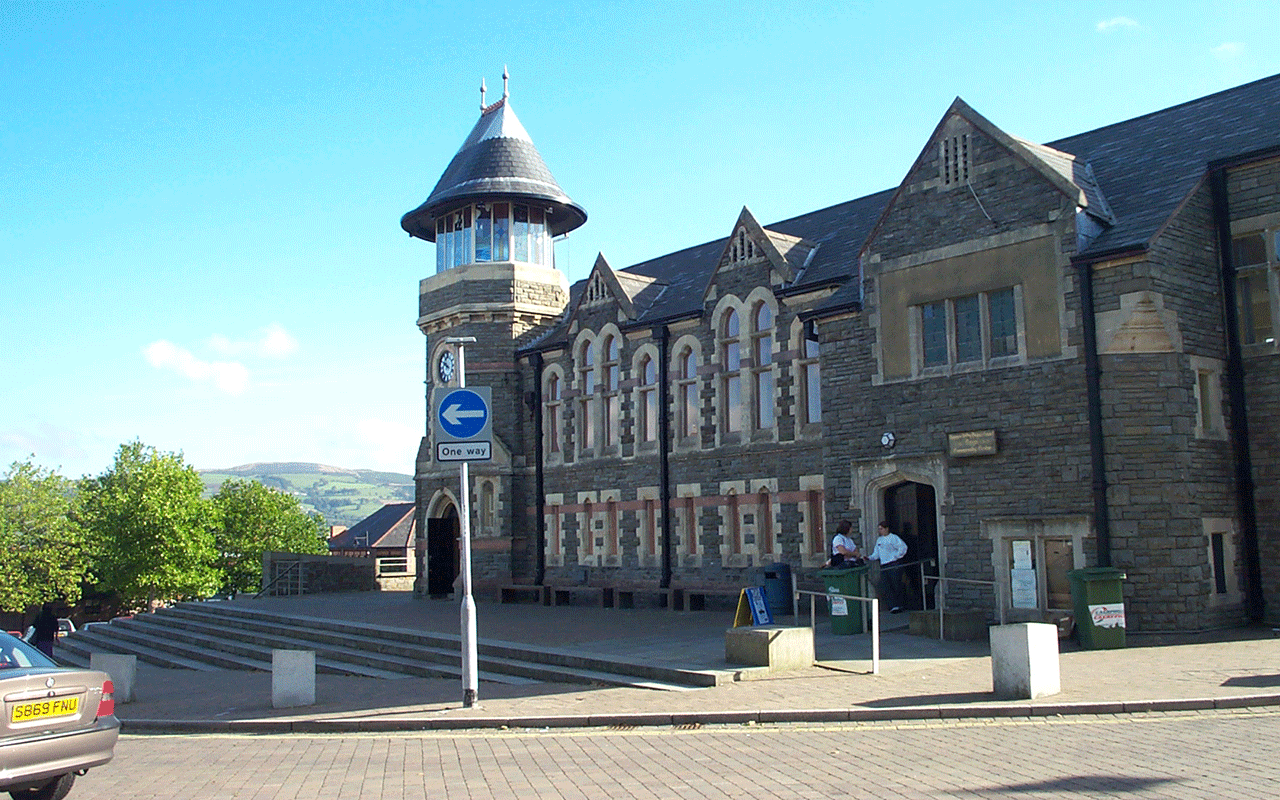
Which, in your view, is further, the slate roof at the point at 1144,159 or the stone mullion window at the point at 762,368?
the stone mullion window at the point at 762,368

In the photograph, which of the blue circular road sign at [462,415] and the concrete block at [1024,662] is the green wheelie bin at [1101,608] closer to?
the concrete block at [1024,662]

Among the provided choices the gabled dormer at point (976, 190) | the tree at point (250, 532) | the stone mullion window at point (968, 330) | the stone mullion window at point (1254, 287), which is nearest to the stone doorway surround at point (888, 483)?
the stone mullion window at point (968, 330)

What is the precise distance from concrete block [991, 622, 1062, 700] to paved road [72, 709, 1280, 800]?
0.63 meters

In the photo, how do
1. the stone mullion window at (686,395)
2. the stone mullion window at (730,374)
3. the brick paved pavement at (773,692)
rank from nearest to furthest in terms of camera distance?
the brick paved pavement at (773,692) < the stone mullion window at (730,374) < the stone mullion window at (686,395)

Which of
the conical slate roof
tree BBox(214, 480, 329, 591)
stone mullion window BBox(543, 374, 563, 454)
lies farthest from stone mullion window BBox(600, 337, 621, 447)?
tree BBox(214, 480, 329, 591)

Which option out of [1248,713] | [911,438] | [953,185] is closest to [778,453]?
[911,438]

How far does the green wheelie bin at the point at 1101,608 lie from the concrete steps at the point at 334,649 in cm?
567

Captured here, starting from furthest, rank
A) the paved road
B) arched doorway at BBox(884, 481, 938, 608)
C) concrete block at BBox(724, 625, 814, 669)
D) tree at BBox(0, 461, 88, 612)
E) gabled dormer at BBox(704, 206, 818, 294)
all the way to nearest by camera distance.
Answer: tree at BBox(0, 461, 88, 612)
gabled dormer at BBox(704, 206, 818, 294)
arched doorway at BBox(884, 481, 938, 608)
concrete block at BBox(724, 625, 814, 669)
the paved road

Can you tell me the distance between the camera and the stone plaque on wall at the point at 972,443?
1784 cm

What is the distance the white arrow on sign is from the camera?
1367 cm

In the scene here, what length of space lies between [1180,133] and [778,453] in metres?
9.94

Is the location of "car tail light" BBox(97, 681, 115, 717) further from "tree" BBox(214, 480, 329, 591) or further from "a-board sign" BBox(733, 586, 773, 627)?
"tree" BBox(214, 480, 329, 591)

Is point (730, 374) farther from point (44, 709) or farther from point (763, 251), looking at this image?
point (44, 709)

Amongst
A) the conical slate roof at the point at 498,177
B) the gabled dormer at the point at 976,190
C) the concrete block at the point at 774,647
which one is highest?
the conical slate roof at the point at 498,177
